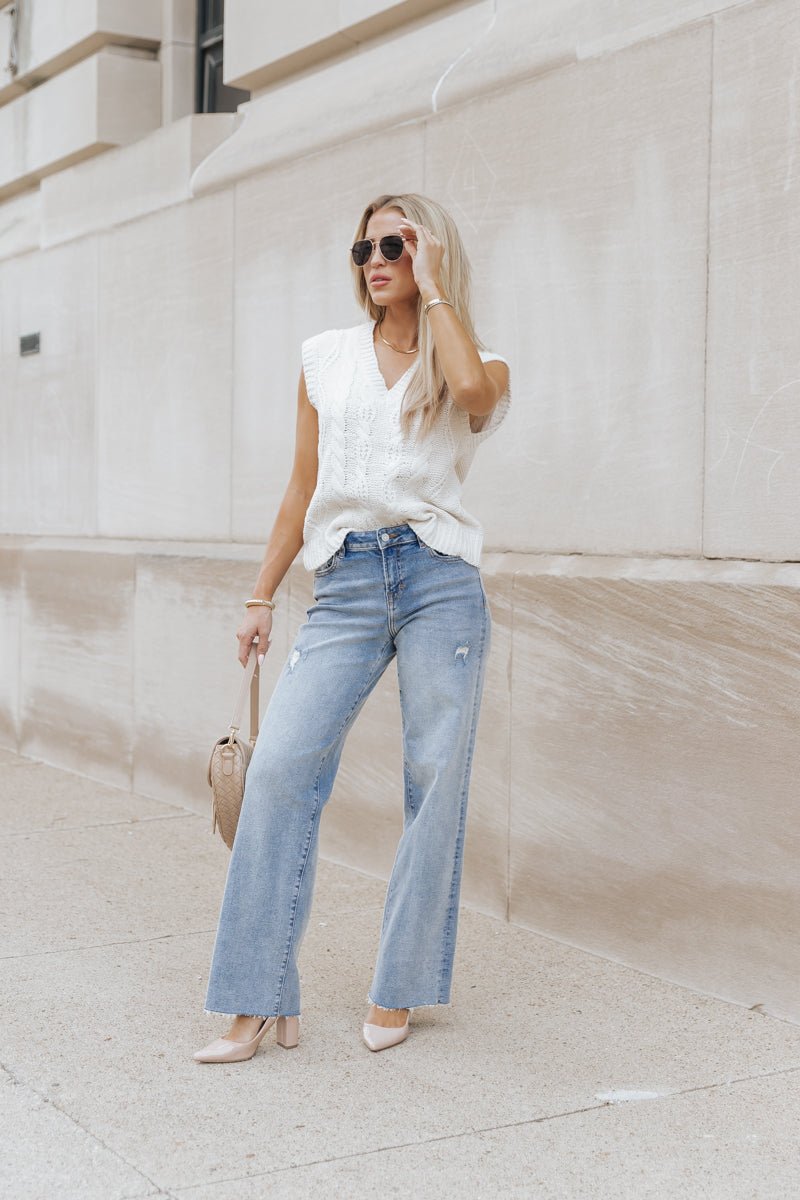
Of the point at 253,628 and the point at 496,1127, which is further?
the point at 253,628

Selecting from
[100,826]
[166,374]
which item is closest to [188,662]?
[100,826]

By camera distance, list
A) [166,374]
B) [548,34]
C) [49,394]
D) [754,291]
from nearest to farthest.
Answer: [754,291] → [548,34] → [166,374] → [49,394]

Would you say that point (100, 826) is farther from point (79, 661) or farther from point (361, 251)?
point (361, 251)

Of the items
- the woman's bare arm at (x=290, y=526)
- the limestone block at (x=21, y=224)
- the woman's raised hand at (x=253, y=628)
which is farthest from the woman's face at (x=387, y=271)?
the limestone block at (x=21, y=224)

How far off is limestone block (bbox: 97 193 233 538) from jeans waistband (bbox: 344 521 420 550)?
10.2 feet

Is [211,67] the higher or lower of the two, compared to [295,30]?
higher

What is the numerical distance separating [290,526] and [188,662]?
2937 mm

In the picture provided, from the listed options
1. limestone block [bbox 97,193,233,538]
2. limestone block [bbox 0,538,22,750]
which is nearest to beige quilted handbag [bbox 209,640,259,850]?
limestone block [bbox 97,193,233,538]

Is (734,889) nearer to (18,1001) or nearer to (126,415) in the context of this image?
(18,1001)

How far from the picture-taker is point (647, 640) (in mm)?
4312

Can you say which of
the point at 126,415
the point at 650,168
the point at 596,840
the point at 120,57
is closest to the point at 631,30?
the point at 650,168

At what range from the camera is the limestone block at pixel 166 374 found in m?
6.70

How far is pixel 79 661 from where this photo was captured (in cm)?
755

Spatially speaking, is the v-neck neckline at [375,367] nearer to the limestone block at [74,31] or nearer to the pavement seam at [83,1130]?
the pavement seam at [83,1130]
